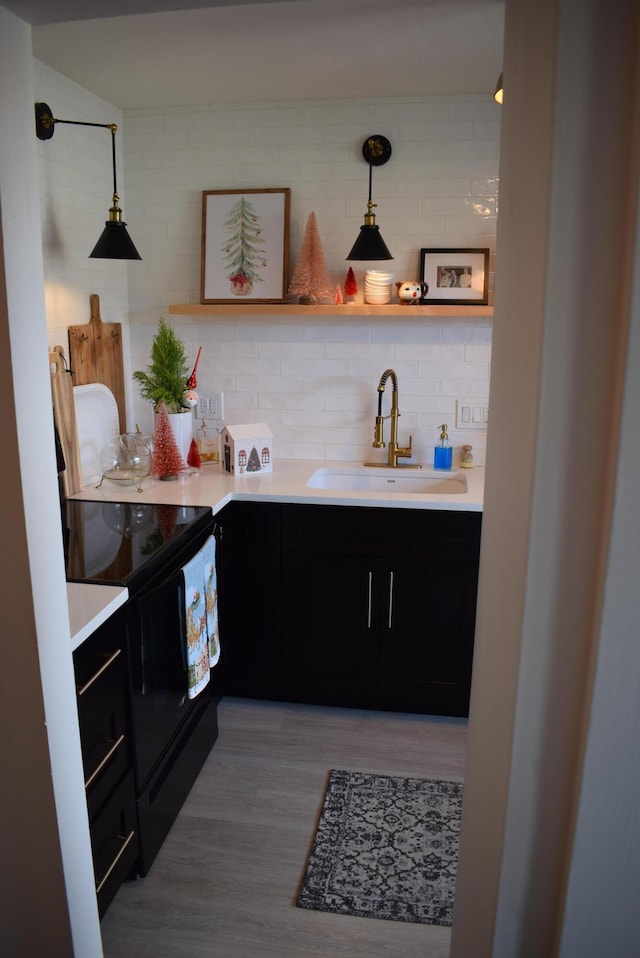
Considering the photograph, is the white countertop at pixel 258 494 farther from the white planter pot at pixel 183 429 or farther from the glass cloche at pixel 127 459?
the white planter pot at pixel 183 429

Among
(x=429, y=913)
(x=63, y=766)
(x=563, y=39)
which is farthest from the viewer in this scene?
(x=429, y=913)

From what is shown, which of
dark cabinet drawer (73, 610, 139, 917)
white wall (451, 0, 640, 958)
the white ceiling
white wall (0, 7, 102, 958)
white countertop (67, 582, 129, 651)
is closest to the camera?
white wall (451, 0, 640, 958)

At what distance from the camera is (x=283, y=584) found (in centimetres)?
291

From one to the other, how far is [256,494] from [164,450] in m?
0.48

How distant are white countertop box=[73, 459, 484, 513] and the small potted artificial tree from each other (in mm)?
246

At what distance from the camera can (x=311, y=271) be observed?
3104 millimetres

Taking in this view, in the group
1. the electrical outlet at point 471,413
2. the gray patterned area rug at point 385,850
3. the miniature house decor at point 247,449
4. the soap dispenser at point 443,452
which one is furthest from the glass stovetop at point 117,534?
the electrical outlet at point 471,413

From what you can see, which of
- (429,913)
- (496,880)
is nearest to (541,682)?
(496,880)

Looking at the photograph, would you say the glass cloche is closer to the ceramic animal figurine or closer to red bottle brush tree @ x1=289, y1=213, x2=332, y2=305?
red bottle brush tree @ x1=289, y1=213, x2=332, y2=305

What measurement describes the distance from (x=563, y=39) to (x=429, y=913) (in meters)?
2.09

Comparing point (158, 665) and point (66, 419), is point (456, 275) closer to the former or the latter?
point (66, 419)

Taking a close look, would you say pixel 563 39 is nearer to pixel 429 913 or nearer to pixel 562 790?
pixel 562 790

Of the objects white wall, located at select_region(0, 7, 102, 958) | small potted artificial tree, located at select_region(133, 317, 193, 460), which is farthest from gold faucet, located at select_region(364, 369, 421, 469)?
white wall, located at select_region(0, 7, 102, 958)

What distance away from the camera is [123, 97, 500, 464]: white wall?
3.08m
